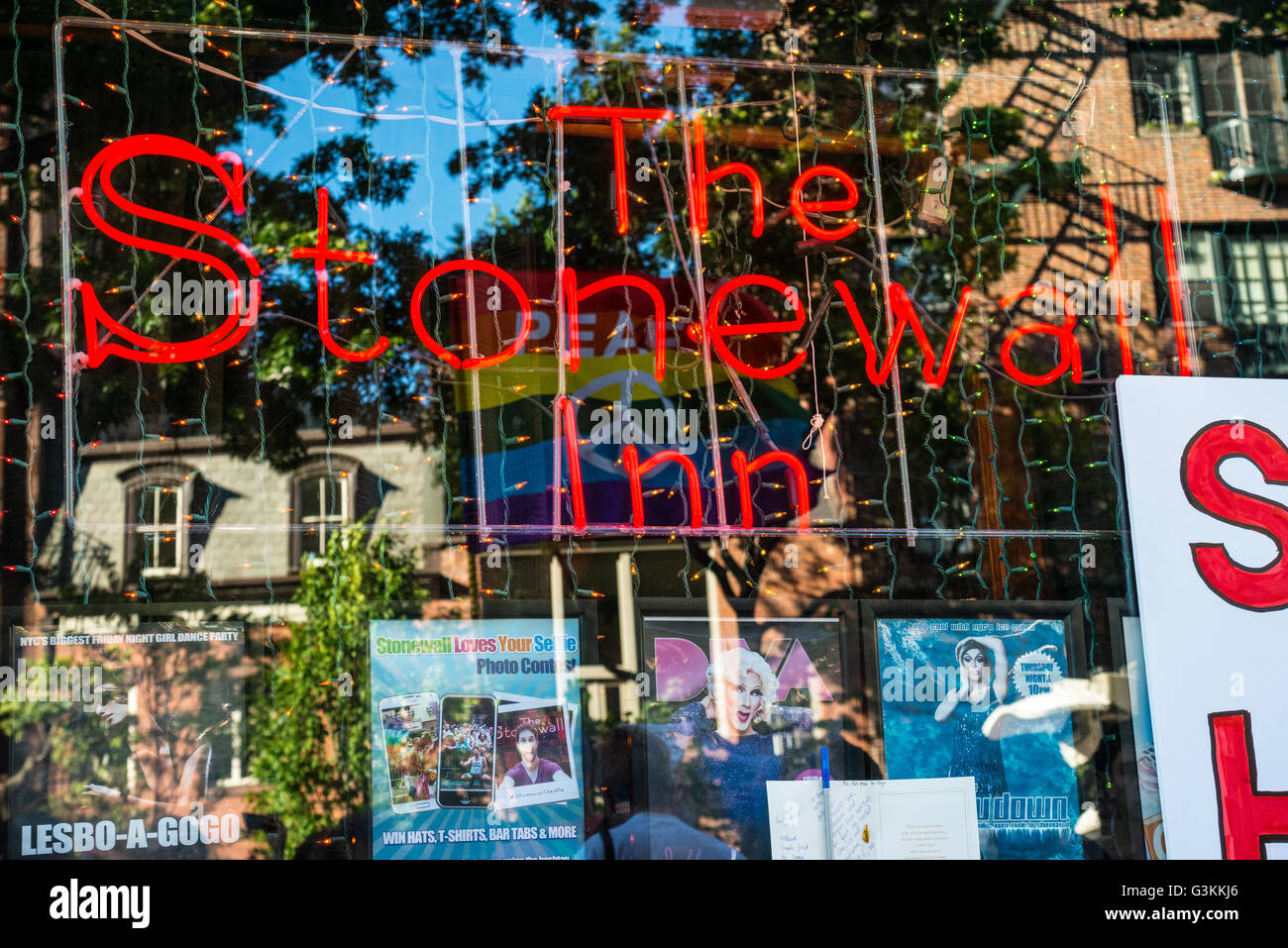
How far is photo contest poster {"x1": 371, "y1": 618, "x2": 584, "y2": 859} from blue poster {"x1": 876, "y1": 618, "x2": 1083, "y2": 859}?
112 centimetres

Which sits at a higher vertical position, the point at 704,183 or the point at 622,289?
the point at 704,183

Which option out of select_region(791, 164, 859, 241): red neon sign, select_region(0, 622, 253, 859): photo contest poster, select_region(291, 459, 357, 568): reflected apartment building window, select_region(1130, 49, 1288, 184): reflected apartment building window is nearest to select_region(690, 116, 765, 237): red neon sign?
select_region(791, 164, 859, 241): red neon sign

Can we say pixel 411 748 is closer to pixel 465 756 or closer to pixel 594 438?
pixel 465 756

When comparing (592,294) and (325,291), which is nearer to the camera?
(325,291)

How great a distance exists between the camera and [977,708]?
4.89 metres

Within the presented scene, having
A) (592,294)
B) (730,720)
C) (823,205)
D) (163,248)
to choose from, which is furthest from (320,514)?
(823,205)

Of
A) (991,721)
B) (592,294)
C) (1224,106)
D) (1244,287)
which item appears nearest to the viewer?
(991,721)

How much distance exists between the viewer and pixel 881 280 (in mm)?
5230

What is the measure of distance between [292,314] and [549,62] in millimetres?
1331

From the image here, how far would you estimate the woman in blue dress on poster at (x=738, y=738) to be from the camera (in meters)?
4.70

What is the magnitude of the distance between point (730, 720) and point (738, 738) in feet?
0.21

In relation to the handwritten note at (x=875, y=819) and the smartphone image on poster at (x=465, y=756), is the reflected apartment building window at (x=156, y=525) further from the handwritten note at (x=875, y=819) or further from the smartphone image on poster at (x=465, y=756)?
the handwritten note at (x=875, y=819)

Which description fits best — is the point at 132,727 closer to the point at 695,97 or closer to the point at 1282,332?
the point at 695,97

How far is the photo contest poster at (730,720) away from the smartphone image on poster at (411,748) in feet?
2.32
